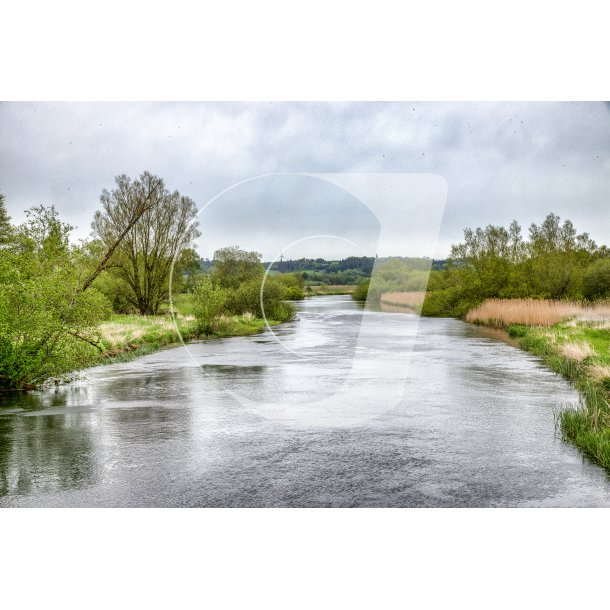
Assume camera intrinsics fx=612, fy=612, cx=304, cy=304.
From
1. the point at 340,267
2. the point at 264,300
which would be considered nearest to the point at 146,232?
the point at 340,267

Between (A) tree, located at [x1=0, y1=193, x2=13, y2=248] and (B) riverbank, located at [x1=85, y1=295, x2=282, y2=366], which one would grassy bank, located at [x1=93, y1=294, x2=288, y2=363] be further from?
(A) tree, located at [x1=0, y1=193, x2=13, y2=248]

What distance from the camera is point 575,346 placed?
426 inches

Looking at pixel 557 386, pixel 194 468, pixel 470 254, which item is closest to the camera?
pixel 194 468

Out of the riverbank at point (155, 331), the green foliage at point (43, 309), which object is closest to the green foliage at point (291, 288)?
the riverbank at point (155, 331)

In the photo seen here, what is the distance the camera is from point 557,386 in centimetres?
887

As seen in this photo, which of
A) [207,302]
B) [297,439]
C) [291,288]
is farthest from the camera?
[291,288]

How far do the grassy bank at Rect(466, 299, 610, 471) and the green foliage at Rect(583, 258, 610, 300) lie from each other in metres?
0.25

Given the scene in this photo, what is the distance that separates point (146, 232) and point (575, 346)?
383 inches

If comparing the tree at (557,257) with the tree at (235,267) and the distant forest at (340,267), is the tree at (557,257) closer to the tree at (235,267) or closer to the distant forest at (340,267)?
the distant forest at (340,267)

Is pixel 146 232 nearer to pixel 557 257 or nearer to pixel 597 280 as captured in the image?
pixel 557 257
